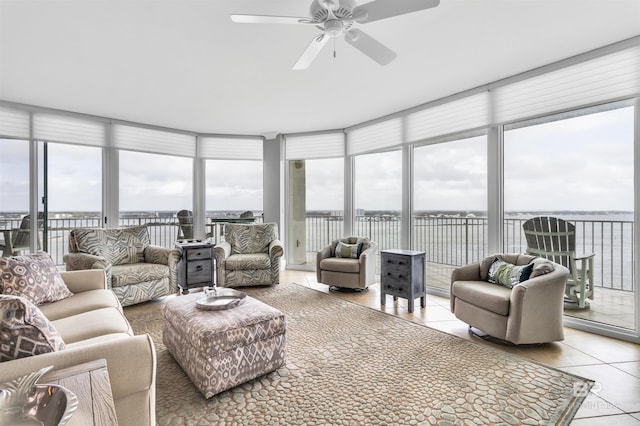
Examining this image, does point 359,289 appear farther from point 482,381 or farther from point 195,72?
point 195,72

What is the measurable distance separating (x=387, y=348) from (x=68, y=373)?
211 centimetres

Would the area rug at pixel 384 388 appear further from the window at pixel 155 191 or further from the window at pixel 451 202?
the window at pixel 155 191

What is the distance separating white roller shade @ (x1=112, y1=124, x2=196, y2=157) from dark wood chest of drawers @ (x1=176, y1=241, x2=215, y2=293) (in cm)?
176

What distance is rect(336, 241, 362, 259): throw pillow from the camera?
429 centimetres

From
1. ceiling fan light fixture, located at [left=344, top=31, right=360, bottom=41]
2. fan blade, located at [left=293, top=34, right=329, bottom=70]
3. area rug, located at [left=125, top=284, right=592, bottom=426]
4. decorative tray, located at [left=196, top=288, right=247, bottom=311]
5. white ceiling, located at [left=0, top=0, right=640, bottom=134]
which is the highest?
white ceiling, located at [left=0, top=0, right=640, bottom=134]

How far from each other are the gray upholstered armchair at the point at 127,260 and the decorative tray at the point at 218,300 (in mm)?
1545

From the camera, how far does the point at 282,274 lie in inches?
206

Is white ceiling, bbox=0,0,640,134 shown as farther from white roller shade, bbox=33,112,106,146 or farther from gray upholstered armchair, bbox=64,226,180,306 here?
gray upholstered armchair, bbox=64,226,180,306

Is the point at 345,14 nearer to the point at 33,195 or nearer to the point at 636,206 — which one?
the point at 636,206

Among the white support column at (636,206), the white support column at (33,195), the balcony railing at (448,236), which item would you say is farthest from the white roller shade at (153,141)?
the white support column at (636,206)

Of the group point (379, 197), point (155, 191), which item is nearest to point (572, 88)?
point (379, 197)

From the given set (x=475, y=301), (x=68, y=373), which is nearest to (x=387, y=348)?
(x=475, y=301)

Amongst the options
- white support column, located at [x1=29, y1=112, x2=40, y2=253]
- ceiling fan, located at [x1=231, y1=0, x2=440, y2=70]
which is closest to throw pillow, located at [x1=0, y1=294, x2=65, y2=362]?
ceiling fan, located at [x1=231, y1=0, x2=440, y2=70]

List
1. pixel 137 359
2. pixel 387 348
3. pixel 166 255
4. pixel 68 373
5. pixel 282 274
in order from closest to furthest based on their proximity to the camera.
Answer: pixel 68 373, pixel 137 359, pixel 387 348, pixel 166 255, pixel 282 274
